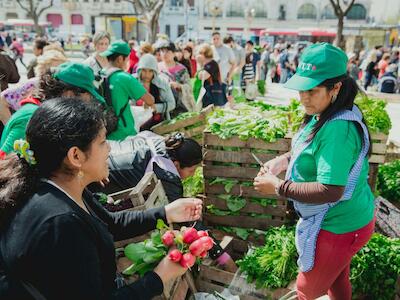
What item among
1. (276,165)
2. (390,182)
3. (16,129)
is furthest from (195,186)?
(390,182)

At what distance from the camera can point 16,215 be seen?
148 centimetres

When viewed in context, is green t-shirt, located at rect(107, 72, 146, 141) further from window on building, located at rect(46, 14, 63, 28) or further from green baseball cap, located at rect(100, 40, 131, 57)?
window on building, located at rect(46, 14, 63, 28)

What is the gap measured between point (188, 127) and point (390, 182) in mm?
2169

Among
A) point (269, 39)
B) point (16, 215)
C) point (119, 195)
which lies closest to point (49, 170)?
point (16, 215)

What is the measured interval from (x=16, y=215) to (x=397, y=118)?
9834mm

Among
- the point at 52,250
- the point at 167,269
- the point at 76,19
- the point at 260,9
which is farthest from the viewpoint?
the point at 76,19

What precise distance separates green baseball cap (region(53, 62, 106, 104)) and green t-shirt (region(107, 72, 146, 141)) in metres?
0.97

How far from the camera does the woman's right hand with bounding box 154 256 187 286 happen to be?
1756 mm

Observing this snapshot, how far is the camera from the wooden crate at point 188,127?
4.40 metres

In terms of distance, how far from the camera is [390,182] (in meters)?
4.32

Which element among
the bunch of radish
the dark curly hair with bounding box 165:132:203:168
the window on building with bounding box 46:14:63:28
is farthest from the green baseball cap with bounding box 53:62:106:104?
the window on building with bounding box 46:14:63:28

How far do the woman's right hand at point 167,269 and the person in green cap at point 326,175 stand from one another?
0.68 meters

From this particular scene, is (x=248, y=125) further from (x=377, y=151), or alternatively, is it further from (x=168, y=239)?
(x=168, y=239)

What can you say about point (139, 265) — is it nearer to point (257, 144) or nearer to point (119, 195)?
point (119, 195)
